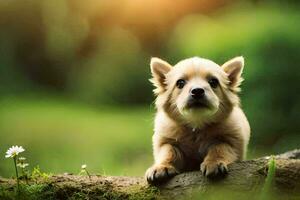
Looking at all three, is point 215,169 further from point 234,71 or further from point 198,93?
point 234,71

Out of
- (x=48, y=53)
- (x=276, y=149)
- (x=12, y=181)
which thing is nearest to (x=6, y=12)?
(x=48, y=53)

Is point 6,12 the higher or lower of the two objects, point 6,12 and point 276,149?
the higher

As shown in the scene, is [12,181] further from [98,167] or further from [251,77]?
[251,77]

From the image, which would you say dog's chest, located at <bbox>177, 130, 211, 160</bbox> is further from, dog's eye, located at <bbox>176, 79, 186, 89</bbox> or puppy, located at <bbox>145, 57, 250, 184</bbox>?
dog's eye, located at <bbox>176, 79, 186, 89</bbox>

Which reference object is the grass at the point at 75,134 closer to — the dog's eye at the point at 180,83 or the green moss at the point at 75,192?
the dog's eye at the point at 180,83

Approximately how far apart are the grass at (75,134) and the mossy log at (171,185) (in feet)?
18.7

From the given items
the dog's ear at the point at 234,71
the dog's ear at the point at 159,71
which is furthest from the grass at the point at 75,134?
the dog's ear at the point at 234,71

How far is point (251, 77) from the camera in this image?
1586 centimetres

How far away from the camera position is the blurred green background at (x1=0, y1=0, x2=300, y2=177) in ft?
50.5

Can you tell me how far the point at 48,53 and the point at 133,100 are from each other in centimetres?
241

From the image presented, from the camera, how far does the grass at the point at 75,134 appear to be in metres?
14.1

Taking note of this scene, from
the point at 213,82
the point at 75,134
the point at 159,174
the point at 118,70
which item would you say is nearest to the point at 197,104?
the point at 213,82

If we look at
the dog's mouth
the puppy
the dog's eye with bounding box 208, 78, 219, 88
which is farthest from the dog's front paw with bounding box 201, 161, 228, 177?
the dog's eye with bounding box 208, 78, 219, 88

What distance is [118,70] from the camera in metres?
19.2
